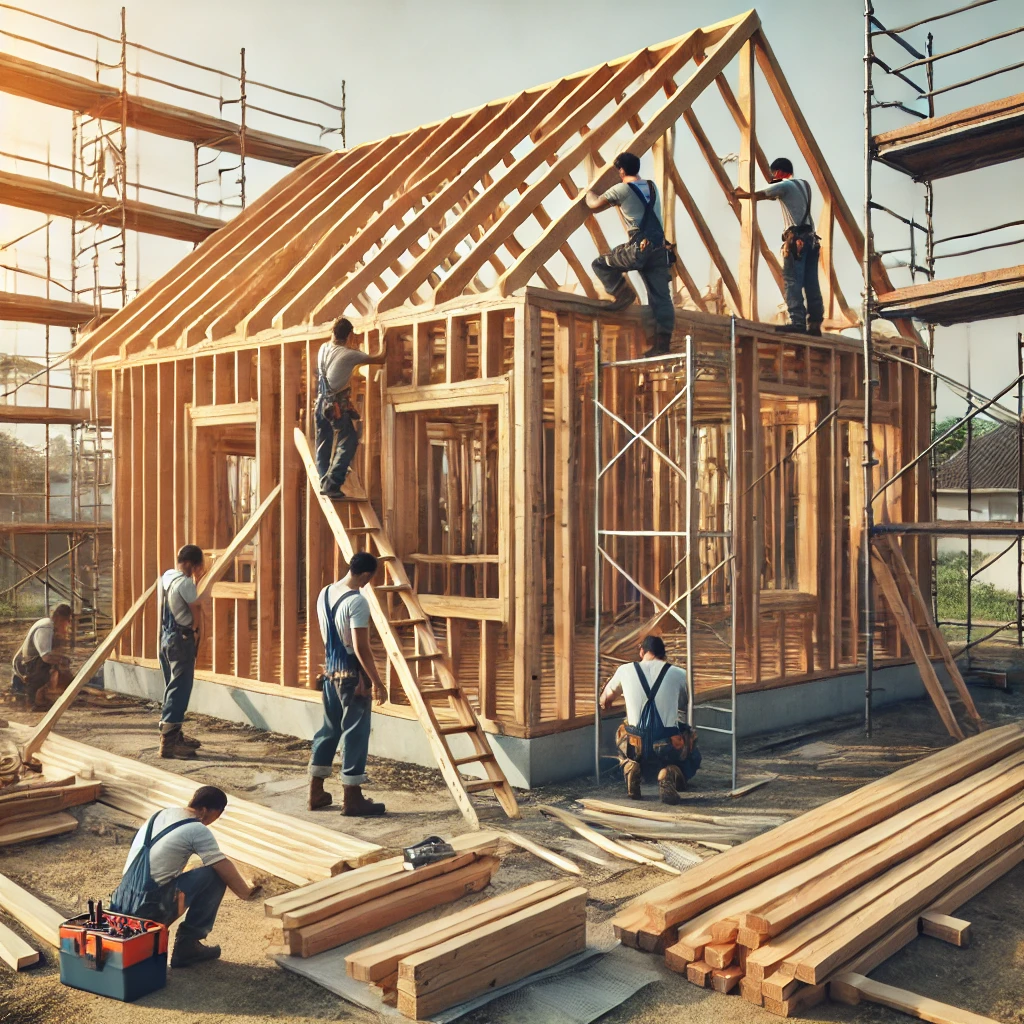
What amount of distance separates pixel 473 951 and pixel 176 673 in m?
5.33

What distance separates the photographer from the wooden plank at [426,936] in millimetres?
4516

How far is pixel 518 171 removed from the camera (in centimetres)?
939

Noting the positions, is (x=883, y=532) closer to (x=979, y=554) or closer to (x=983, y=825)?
(x=983, y=825)

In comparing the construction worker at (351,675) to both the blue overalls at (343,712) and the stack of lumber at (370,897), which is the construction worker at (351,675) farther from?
the stack of lumber at (370,897)

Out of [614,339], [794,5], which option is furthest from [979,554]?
[614,339]

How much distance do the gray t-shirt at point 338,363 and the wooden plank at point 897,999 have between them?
5.82 m

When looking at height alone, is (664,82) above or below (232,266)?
above

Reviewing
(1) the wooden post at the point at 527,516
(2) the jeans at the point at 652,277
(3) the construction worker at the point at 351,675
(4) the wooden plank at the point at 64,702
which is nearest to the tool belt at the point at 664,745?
(1) the wooden post at the point at 527,516

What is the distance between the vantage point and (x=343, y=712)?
7.32m

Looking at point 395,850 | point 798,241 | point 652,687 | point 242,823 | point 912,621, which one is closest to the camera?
point 395,850

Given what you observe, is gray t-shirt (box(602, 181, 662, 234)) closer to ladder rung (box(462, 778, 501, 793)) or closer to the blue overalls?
the blue overalls

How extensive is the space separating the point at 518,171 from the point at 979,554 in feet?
79.4

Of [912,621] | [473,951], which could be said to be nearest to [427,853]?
[473,951]

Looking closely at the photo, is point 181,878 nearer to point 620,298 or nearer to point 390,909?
point 390,909
